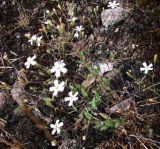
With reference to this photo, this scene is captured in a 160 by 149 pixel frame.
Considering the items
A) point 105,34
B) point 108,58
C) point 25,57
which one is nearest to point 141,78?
point 108,58

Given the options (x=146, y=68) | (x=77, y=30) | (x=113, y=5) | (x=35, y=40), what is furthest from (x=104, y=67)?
(x=35, y=40)

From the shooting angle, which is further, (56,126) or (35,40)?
(35,40)

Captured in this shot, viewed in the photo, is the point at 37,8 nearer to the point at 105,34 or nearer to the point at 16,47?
the point at 16,47

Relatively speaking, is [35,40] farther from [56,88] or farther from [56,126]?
Result: [56,126]

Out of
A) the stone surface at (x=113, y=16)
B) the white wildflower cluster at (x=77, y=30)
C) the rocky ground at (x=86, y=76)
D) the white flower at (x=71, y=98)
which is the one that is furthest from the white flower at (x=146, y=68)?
the white wildflower cluster at (x=77, y=30)

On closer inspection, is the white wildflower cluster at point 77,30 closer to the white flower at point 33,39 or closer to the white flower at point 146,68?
the white flower at point 33,39

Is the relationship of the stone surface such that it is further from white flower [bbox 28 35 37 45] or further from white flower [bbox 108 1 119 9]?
white flower [bbox 28 35 37 45]

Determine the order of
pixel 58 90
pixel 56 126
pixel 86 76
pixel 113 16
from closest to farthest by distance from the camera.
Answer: pixel 56 126 < pixel 58 90 < pixel 86 76 < pixel 113 16

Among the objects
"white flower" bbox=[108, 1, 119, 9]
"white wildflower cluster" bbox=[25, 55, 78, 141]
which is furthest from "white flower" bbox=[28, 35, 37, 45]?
"white flower" bbox=[108, 1, 119, 9]

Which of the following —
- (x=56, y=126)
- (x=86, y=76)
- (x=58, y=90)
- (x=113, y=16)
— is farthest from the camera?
(x=113, y=16)

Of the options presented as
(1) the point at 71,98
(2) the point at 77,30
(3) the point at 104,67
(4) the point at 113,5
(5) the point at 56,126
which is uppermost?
(4) the point at 113,5
